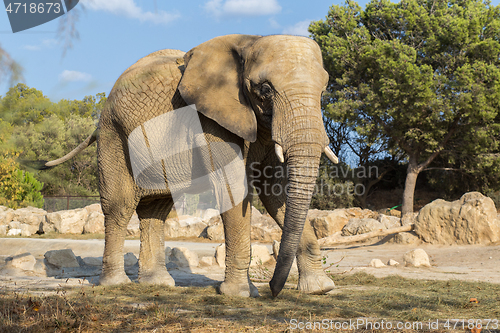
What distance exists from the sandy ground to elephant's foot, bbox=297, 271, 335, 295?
6.13ft

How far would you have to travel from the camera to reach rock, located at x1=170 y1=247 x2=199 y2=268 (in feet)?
30.7

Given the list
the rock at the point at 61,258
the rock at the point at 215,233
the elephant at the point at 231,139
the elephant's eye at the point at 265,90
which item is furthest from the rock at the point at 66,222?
the elephant's eye at the point at 265,90

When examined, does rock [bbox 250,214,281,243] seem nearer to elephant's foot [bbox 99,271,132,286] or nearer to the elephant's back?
elephant's foot [bbox 99,271,132,286]

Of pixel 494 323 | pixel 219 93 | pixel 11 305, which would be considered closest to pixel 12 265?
pixel 11 305

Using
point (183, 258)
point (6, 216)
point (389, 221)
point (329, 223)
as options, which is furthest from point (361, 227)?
point (6, 216)

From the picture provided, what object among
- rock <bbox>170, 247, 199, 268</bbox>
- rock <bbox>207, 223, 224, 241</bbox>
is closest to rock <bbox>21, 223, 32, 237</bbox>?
rock <bbox>207, 223, 224, 241</bbox>

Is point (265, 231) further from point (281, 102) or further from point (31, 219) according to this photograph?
point (281, 102)

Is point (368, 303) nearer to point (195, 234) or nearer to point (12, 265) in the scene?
point (12, 265)

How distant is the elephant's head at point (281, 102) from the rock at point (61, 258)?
5138 millimetres

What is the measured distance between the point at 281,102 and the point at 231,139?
0.92 metres

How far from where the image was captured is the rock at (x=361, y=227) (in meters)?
14.4

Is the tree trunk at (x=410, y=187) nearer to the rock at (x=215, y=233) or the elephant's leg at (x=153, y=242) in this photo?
the rock at (x=215, y=233)

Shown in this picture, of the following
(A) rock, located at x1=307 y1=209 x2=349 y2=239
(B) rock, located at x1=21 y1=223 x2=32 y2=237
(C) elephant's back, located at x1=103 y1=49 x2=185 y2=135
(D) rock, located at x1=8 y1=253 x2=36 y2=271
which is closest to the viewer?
(C) elephant's back, located at x1=103 y1=49 x2=185 y2=135

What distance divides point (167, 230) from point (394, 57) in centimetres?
1242
